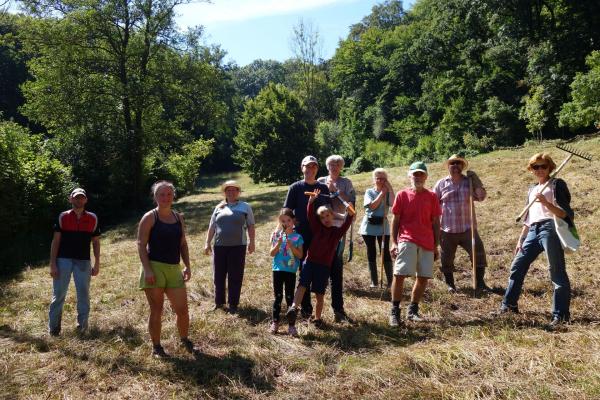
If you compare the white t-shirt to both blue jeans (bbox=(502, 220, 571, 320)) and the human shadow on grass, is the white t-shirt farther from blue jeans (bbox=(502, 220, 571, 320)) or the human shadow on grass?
the human shadow on grass

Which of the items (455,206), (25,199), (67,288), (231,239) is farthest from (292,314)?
(25,199)

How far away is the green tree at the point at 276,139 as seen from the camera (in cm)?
3253

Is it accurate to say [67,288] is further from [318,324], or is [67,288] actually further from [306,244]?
[318,324]

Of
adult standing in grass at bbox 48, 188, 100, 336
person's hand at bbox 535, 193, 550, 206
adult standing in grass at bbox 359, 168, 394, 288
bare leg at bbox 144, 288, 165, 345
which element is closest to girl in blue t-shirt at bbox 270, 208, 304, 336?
bare leg at bbox 144, 288, 165, 345

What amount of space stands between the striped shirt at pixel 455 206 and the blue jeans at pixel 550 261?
47.2 inches

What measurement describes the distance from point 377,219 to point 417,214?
1689mm

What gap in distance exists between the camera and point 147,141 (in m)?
22.4

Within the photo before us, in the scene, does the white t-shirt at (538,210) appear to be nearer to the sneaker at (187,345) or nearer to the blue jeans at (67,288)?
the sneaker at (187,345)

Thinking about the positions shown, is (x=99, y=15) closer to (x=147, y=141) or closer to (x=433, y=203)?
(x=147, y=141)

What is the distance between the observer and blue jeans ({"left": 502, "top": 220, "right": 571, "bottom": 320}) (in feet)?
16.1

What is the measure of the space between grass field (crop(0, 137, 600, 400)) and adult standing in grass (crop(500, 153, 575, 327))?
0.99ft

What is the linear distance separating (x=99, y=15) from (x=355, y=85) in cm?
3492

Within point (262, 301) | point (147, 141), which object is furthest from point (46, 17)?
point (262, 301)

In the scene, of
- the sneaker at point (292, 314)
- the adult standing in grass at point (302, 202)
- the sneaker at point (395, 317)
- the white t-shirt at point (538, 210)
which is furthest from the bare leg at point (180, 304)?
the white t-shirt at point (538, 210)
